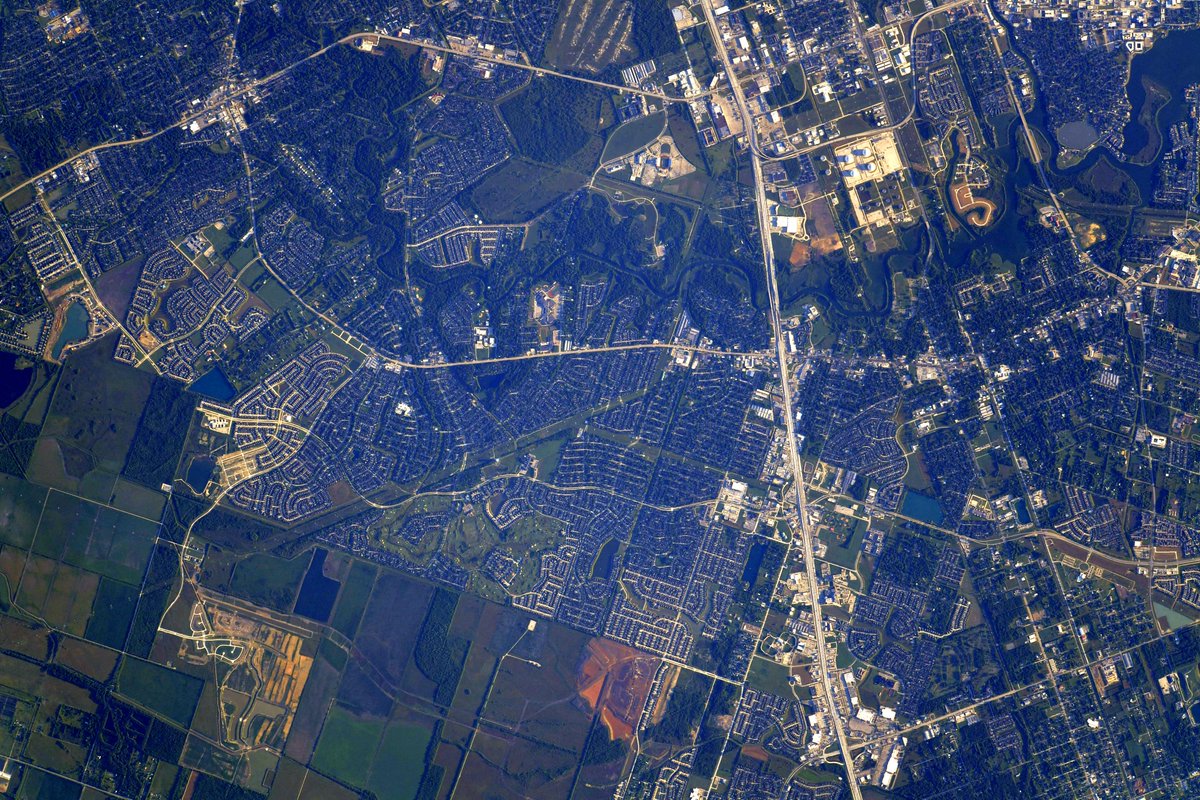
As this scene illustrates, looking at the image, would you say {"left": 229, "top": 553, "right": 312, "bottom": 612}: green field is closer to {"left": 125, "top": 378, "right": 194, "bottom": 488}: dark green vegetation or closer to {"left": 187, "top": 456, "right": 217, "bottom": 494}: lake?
{"left": 187, "top": 456, "right": 217, "bottom": 494}: lake

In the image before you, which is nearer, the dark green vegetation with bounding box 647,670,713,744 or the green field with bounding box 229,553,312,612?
the dark green vegetation with bounding box 647,670,713,744

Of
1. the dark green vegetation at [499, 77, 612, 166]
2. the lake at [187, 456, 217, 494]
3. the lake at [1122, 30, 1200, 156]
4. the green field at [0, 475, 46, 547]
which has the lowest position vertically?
the green field at [0, 475, 46, 547]

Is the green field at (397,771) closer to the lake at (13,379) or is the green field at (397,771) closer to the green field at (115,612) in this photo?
the green field at (115,612)

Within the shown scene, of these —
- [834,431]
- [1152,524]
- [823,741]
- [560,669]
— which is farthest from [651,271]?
[1152,524]

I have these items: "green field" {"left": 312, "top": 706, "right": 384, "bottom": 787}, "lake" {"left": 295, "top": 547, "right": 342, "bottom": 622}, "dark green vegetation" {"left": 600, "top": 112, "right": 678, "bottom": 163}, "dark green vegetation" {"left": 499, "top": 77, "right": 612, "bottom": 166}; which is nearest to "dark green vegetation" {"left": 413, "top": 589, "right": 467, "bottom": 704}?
"green field" {"left": 312, "top": 706, "right": 384, "bottom": 787}

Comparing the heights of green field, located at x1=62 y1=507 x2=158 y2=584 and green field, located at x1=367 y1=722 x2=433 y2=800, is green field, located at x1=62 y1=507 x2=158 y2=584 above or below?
above

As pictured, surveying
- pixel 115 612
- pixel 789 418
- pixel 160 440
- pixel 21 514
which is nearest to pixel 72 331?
pixel 160 440

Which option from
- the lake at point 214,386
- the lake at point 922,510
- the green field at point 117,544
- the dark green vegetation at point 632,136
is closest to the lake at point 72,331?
the lake at point 214,386
